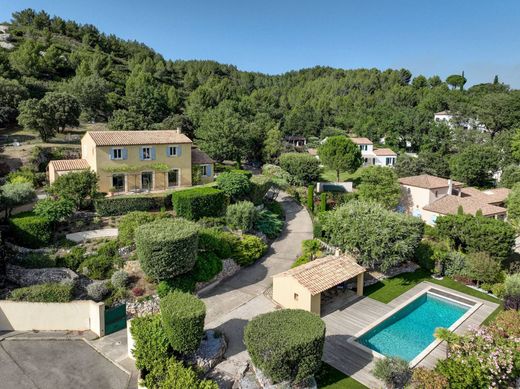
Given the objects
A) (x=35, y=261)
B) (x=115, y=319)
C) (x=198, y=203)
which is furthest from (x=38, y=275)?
(x=198, y=203)

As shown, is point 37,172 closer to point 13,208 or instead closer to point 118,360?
point 13,208

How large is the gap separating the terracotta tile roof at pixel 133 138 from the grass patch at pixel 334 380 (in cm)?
2834

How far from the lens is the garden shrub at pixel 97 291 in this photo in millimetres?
23234

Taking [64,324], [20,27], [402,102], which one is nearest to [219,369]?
[64,324]

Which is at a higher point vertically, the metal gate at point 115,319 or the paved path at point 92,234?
the paved path at point 92,234

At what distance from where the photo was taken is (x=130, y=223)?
28.8 m

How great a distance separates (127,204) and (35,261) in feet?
29.2

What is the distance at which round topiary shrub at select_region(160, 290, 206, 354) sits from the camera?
57.6 feet

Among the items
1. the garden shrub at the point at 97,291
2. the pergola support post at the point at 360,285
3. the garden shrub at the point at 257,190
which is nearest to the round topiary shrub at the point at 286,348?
the pergola support post at the point at 360,285

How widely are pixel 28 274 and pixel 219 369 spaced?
14748mm

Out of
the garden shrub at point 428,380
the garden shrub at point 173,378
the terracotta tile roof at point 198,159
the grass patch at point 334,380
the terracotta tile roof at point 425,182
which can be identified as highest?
the terracotta tile roof at point 198,159

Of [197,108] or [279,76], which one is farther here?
[279,76]

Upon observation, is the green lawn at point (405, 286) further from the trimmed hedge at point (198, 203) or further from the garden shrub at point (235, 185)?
the garden shrub at point (235, 185)

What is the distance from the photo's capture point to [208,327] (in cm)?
2211
